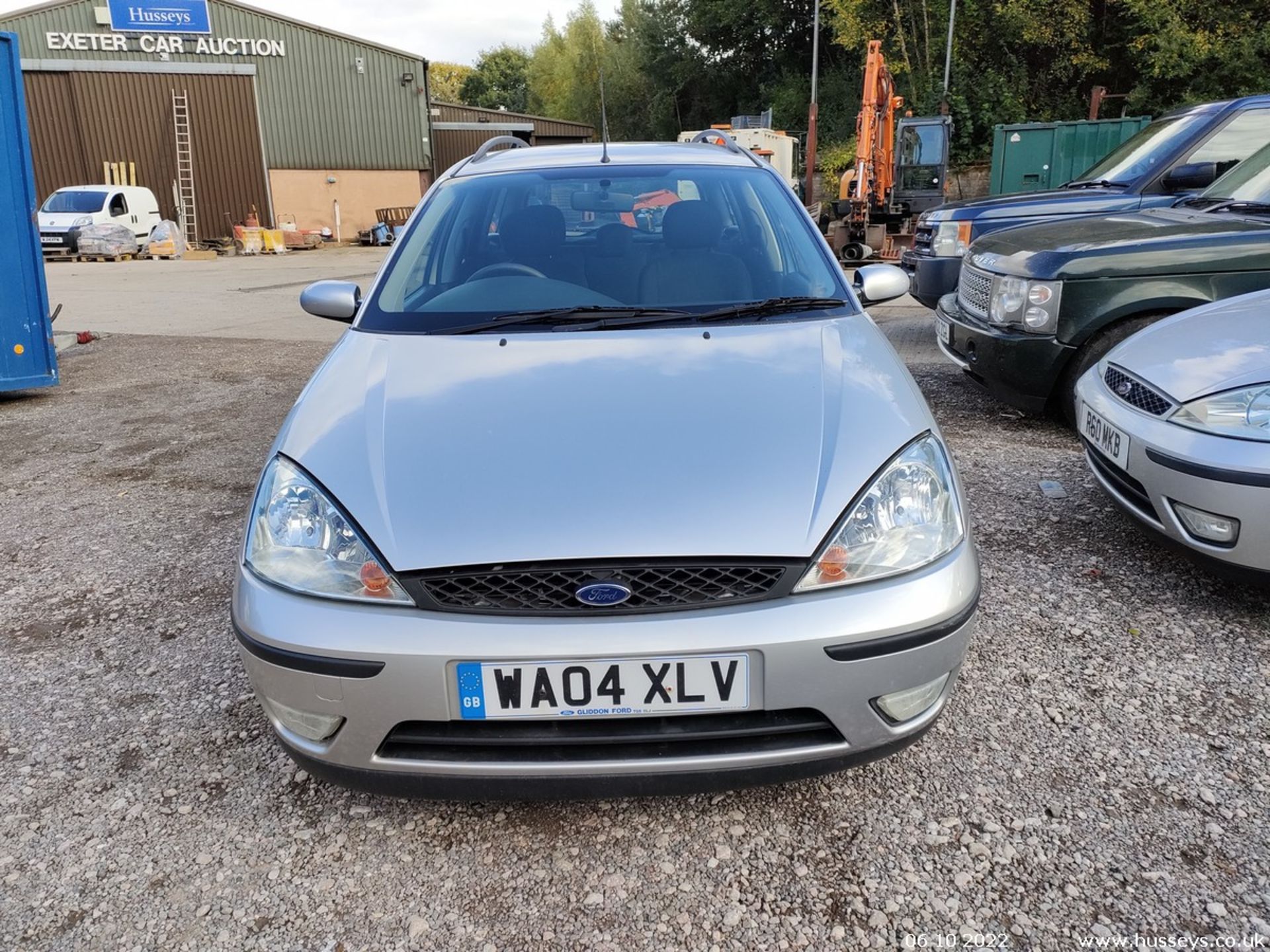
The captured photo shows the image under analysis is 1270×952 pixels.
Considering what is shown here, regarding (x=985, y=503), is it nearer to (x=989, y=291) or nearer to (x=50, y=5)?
(x=989, y=291)

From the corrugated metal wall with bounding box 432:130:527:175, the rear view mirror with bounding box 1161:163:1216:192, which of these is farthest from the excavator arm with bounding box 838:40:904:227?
the corrugated metal wall with bounding box 432:130:527:175

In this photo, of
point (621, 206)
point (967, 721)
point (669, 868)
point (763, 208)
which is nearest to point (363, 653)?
point (669, 868)

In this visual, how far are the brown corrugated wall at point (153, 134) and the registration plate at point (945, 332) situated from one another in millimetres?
25071

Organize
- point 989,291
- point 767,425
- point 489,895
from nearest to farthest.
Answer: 1. point 489,895
2. point 767,425
3. point 989,291

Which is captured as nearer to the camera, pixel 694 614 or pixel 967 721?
pixel 694 614

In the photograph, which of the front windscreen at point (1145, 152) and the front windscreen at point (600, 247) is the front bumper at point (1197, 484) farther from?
the front windscreen at point (1145, 152)

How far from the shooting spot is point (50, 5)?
24.5 meters

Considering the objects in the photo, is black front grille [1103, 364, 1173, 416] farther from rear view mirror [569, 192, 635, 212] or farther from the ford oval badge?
the ford oval badge

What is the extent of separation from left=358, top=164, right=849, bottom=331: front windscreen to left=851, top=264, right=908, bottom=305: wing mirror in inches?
8.7

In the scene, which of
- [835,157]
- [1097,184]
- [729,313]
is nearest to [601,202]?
[729,313]

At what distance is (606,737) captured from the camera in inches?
69.9

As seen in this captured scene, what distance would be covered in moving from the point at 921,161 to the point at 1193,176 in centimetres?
1200

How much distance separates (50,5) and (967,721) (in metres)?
30.2

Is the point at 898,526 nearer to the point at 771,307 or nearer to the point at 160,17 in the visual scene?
the point at 771,307
